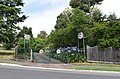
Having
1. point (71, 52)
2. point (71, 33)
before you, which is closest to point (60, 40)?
point (71, 33)

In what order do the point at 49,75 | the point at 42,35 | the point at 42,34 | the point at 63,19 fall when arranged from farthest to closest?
the point at 42,34
the point at 42,35
the point at 63,19
the point at 49,75

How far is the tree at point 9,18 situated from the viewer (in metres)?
45.8

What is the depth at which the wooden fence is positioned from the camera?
→ 1359 inches

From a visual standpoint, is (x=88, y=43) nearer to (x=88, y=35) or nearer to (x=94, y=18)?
(x=88, y=35)

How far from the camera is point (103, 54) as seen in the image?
35.6 meters

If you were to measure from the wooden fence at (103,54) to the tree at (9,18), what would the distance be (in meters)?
14.2

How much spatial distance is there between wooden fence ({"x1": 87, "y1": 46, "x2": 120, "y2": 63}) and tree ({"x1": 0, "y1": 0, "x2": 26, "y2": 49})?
559 inches

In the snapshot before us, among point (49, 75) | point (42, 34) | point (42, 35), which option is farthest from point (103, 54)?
point (42, 34)

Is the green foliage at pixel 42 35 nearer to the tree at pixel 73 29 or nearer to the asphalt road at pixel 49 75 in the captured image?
the tree at pixel 73 29

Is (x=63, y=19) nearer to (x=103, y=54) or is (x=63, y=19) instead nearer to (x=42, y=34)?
(x=103, y=54)

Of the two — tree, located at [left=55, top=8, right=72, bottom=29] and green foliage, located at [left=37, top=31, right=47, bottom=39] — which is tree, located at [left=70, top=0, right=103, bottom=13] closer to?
tree, located at [left=55, top=8, right=72, bottom=29]

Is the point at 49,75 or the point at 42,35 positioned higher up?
the point at 42,35

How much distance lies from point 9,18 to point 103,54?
676 inches

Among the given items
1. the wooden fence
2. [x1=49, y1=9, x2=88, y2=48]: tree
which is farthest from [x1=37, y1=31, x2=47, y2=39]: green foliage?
the wooden fence
